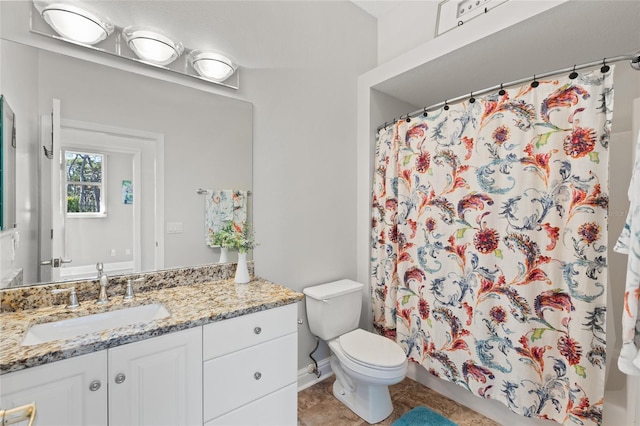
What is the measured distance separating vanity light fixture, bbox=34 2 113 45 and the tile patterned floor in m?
2.34

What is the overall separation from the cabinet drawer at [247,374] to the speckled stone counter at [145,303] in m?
0.20

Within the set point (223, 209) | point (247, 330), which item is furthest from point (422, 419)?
point (223, 209)

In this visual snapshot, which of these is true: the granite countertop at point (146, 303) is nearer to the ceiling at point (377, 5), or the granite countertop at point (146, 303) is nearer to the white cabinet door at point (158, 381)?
the white cabinet door at point (158, 381)

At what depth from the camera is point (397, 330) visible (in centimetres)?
217

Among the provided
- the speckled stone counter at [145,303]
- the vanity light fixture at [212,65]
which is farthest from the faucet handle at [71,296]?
the vanity light fixture at [212,65]

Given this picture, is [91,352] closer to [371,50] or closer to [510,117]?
[510,117]

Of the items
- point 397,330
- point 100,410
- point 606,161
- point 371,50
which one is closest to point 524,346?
point 397,330

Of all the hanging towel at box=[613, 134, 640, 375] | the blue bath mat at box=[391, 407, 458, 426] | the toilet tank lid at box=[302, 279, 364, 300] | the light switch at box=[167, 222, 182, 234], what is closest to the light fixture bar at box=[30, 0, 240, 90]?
the light switch at box=[167, 222, 182, 234]

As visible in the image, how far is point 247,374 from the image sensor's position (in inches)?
52.2

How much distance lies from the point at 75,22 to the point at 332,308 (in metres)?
2.07

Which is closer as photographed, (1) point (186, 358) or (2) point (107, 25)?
(1) point (186, 358)

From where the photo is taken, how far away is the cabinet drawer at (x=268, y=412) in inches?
50.5

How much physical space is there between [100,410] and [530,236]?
6.72 ft

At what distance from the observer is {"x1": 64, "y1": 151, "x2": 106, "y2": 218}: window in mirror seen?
4.40 ft
